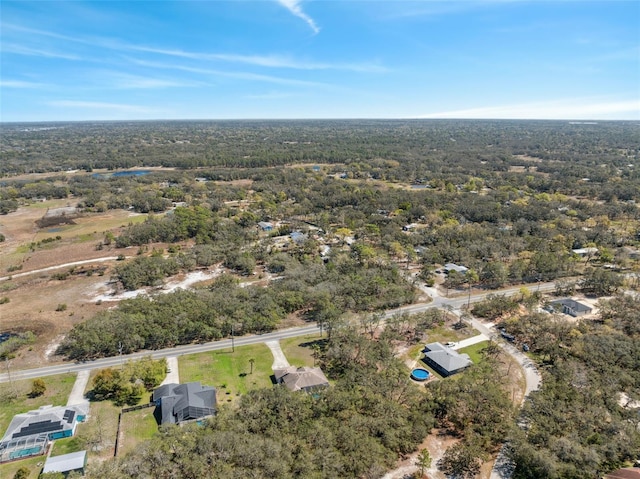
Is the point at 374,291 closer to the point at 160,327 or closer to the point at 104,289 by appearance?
the point at 160,327

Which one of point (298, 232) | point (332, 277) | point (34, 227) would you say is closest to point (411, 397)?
point (332, 277)

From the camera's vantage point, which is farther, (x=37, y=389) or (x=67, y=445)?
(x=37, y=389)

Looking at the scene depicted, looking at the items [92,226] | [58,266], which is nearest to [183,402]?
[58,266]

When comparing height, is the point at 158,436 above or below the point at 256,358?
above

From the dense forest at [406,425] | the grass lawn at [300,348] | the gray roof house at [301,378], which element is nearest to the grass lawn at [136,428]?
the dense forest at [406,425]

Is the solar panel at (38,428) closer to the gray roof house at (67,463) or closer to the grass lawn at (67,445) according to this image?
the grass lawn at (67,445)

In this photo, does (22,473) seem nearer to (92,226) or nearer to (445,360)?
(445,360)

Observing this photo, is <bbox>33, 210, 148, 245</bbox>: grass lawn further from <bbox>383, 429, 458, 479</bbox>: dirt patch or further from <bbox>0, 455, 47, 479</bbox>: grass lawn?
<bbox>383, 429, 458, 479</bbox>: dirt patch
